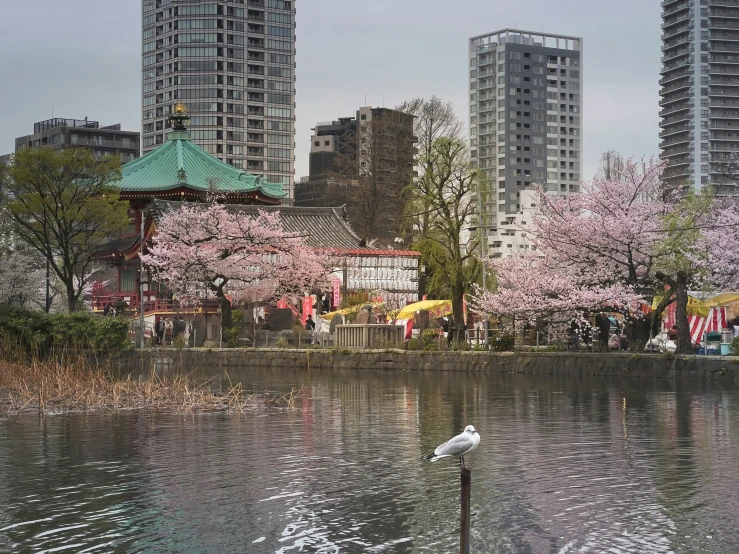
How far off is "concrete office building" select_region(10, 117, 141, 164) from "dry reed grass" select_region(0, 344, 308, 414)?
453 ft

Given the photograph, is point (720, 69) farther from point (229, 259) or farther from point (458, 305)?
point (229, 259)

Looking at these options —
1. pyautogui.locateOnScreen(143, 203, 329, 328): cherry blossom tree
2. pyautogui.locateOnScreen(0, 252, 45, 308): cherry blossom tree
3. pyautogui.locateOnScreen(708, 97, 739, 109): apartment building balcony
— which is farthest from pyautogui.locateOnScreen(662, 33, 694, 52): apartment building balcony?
pyautogui.locateOnScreen(143, 203, 329, 328): cherry blossom tree

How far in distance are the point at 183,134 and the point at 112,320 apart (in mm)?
33314

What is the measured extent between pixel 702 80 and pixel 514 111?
105 feet

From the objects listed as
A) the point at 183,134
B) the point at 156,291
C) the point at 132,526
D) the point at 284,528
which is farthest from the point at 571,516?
the point at 183,134

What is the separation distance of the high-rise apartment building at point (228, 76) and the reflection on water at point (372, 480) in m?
133

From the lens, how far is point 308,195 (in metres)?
161

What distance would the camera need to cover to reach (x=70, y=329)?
182 ft

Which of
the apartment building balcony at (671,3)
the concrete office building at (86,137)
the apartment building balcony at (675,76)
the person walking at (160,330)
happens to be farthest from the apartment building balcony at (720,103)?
the person walking at (160,330)

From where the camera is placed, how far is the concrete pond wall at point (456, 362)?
40219 mm

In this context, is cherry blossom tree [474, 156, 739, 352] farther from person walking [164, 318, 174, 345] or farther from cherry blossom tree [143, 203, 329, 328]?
person walking [164, 318, 174, 345]

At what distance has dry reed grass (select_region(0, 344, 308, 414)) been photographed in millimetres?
30328

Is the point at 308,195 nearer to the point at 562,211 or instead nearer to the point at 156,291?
the point at 156,291

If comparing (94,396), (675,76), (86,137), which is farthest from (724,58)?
(94,396)
